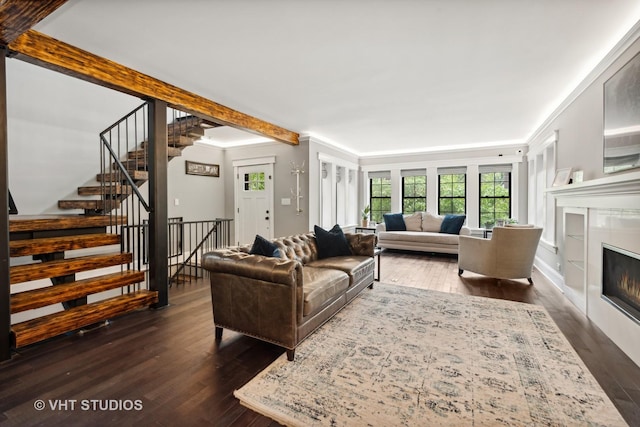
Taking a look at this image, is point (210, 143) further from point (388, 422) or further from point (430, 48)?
point (388, 422)

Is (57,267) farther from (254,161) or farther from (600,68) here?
(600,68)

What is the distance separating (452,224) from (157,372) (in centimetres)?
636

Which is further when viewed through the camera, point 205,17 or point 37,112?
point 37,112

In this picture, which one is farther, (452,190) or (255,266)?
(452,190)

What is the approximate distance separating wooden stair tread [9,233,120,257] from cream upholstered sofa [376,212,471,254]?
5.42 metres

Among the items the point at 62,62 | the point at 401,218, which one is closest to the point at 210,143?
the point at 62,62

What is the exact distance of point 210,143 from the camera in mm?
6977

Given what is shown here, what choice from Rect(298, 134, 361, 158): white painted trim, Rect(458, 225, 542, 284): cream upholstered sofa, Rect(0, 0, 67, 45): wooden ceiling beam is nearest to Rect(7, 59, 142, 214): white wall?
Rect(0, 0, 67, 45): wooden ceiling beam

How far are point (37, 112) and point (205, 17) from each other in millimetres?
3463

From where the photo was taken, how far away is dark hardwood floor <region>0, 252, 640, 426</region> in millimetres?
1714

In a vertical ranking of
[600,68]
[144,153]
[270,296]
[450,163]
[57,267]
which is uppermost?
[600,68]

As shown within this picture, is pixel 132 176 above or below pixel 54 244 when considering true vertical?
above

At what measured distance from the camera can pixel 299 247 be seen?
3.70m

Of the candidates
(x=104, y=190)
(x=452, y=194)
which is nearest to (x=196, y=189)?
(x=104, y=190)
